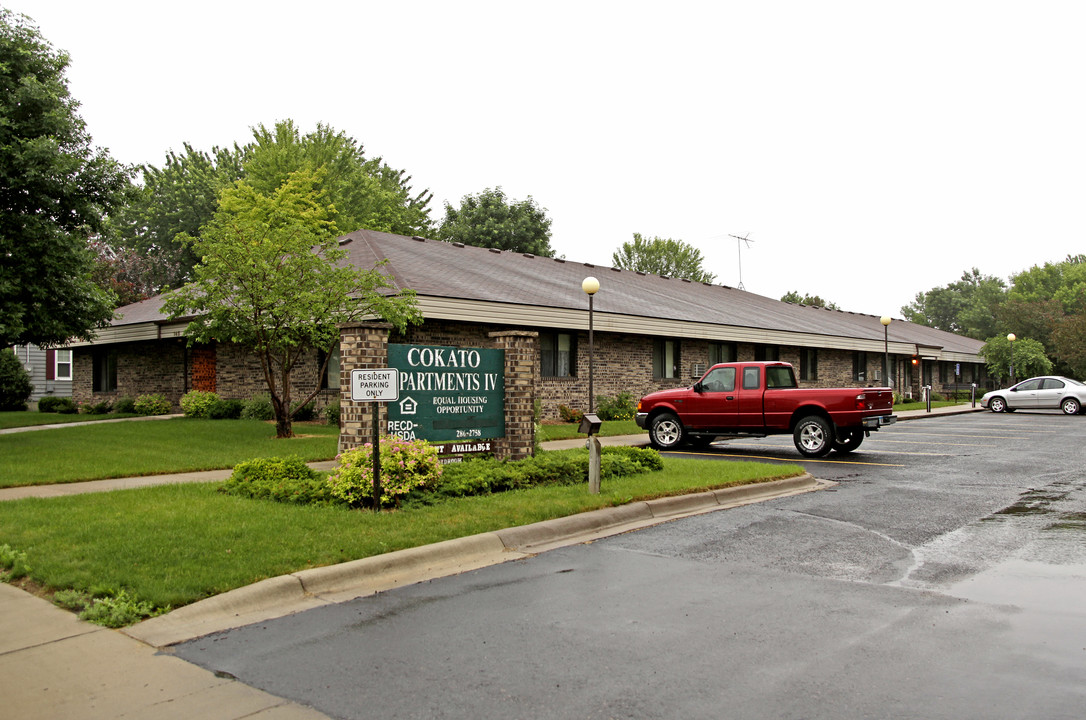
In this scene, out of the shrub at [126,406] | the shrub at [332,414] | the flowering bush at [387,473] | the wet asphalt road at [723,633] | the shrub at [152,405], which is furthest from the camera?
the shrub at [126,406]

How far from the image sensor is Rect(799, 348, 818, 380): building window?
117 feet

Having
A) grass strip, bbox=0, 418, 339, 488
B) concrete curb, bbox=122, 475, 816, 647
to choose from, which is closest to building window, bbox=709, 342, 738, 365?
grass strip, bbox=0, 418, 339, 488

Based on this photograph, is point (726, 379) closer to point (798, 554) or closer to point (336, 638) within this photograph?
point (798, 554)

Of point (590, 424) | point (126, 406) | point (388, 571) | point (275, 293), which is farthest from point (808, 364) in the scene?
point (388, 571)

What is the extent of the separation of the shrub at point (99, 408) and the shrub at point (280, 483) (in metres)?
21.7

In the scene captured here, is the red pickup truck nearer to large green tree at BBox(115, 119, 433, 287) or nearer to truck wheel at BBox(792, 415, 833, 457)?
truck wheel at BBox(792, 415, 833, 457)

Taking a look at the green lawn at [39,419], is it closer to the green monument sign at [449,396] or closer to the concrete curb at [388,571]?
the green monument sign at [449,396]

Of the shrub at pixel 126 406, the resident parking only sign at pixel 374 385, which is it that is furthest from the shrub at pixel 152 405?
the resident parking only sign at pixel 374 385

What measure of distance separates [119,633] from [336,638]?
1427 millimetres

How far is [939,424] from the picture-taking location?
89.4ft

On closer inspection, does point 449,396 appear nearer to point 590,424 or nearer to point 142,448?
point 590,424

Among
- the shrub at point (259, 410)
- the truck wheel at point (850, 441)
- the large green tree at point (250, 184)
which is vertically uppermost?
the large green tree at point (250, 184)

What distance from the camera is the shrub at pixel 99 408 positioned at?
2902 cm

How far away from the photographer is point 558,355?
24.7 meters
